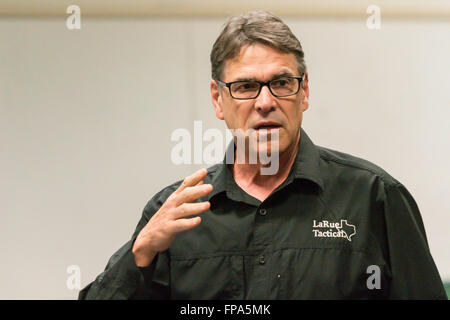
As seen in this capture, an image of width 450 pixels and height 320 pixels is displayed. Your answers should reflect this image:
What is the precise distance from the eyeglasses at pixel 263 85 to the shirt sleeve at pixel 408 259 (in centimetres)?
37

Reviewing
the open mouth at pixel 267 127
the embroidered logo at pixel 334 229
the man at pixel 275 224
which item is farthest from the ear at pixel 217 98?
the embroidered logo at pixel 334 229

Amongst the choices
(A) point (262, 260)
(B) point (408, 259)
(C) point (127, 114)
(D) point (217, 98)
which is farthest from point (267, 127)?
Result: (C) point (127, 114)

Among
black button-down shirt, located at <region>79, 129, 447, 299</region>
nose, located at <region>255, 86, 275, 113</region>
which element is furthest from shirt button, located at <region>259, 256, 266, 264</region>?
nose, located at <region>255, 86, 275, 113</region>

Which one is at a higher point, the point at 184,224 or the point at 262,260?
the point at 184,224

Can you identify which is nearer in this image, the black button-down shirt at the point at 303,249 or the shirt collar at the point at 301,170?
the black button-down shirt at the point at 303,249

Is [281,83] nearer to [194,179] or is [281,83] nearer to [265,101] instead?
[265,101]

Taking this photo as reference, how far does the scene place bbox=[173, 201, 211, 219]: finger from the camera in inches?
52.1

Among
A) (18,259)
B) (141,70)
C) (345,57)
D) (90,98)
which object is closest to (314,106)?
(345,57)

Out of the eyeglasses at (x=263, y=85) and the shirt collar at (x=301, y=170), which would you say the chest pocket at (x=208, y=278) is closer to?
the shirt collar at (x=301, y=170)

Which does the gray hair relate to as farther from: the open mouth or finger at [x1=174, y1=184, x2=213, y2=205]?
finger at [x1=174, y1=184, x2=213, y2=205]

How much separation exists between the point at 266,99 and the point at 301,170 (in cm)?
20

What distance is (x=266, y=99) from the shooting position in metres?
1.48

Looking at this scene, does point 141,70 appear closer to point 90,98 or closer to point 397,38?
point 90,98

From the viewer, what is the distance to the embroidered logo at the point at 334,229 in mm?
1433
